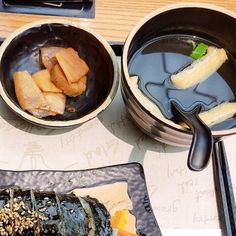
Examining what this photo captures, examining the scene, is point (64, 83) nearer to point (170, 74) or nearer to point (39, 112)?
point (39, 112)

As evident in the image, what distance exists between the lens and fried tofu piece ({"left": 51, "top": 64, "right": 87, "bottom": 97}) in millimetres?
1410

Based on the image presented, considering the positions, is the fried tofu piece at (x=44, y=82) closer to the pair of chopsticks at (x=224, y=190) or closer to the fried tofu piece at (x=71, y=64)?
the fried tofu piece at (x=71, y=64)

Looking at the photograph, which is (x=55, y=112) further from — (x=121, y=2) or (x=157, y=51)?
(x=121, y=2)

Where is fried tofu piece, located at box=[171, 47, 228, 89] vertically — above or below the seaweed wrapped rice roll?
above

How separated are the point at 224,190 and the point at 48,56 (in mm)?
615

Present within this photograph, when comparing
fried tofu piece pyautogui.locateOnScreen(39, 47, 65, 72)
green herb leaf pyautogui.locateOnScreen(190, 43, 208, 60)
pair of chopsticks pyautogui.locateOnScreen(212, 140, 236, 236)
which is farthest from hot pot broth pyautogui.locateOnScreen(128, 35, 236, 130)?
fried tofu piece pyautogui.locateOnScreen(39, 47, 65, 72)

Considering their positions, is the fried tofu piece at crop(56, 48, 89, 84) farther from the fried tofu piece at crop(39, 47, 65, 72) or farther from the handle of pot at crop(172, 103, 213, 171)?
the handle of pot at crop(172, 103, 213, 171)

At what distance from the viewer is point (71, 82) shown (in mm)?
1415

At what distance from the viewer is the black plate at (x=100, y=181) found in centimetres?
134

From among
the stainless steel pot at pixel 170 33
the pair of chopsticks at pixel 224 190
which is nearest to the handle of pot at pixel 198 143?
the stainless steel pot at pixel 170 33

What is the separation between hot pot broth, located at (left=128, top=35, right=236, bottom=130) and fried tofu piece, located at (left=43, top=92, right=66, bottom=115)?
0.20 m

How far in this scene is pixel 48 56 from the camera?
1485 millimetres

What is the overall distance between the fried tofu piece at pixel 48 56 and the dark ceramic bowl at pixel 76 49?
2 centimetres

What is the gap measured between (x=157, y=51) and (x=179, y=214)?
45cm
